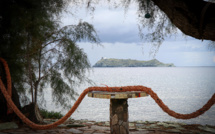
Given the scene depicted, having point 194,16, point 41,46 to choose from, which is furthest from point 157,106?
point 194,16

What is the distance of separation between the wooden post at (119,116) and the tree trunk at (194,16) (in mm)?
1753

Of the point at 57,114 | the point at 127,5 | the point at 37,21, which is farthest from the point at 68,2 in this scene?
the point at 57,114

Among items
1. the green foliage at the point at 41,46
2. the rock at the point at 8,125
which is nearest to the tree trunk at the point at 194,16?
the green foliage at the point at 41,46

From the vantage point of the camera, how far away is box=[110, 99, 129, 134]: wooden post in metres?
4.18

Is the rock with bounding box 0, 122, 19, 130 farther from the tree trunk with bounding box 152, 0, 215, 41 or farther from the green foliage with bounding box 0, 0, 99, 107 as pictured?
the tree trunk with bounding box 152, 0, 215, 41

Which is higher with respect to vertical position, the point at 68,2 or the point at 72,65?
the point at 68,2

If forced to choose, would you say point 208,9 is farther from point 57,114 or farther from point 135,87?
point 57,114

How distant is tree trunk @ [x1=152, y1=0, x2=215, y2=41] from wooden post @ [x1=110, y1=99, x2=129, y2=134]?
1753 mm

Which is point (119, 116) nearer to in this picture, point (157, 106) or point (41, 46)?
point (41, 46)

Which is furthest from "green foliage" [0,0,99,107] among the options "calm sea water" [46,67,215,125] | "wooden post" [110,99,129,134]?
"wooden post" [110,99,129,134]

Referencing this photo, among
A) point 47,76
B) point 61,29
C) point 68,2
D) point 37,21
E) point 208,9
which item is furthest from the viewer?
point 47,76

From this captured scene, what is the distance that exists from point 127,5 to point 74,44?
7.68 feet

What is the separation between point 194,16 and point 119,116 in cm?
221

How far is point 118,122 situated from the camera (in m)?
4.21
